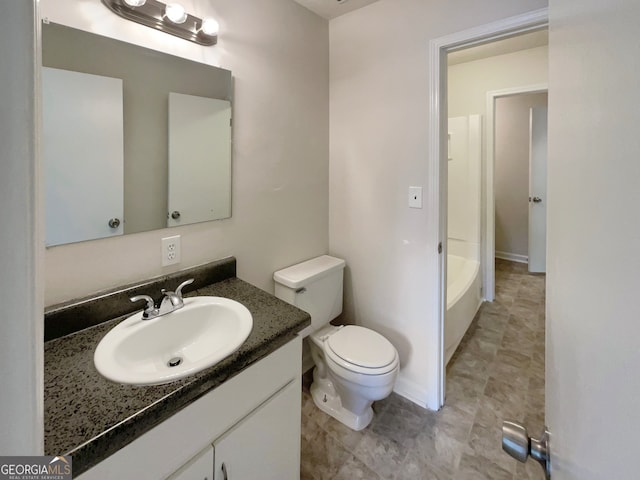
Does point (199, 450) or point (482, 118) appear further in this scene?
point (482, 118)

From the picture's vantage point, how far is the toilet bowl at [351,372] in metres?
1.54

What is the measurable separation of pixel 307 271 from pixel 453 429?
1.17 metres

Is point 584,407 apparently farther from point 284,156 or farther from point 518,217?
point 518,217

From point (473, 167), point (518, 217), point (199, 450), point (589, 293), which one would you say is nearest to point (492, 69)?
point (473, 167)

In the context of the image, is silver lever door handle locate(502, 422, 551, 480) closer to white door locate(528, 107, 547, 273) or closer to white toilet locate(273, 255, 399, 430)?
white toilet locate(273, 255, 399, 430)

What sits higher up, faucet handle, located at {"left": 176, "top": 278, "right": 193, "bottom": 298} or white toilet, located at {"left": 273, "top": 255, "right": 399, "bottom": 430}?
faucet handle, located at {"left": 176, "top": 278, "right": 193, "bottom": 298}

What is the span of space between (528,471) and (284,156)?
1.99 metres

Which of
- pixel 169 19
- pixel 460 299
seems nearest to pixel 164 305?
pixel 169 19

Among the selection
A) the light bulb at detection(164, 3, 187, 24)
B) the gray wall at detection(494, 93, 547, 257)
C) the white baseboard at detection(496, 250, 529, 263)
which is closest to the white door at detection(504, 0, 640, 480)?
the light bulb at detection(164, 3, 187, 24)

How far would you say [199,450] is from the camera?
0.84 meters

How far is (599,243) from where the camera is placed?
307 mm

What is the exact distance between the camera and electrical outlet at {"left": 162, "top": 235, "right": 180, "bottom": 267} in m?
1.31

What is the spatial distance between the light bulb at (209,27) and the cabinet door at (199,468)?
155 cm

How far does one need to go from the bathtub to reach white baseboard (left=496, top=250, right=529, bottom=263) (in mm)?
1910
